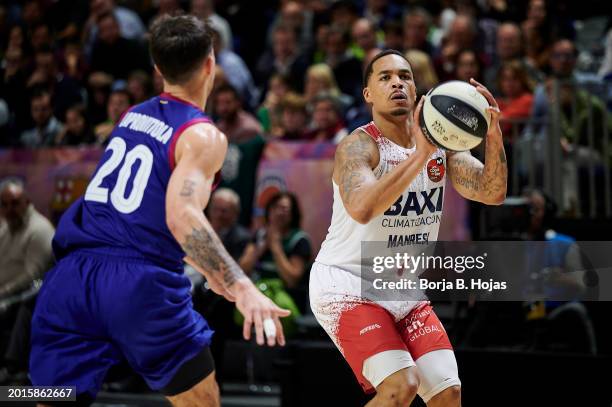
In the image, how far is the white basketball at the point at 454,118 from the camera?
4.68 meters

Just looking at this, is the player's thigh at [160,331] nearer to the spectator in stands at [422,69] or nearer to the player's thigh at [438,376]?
the player's thigh at [438,376]

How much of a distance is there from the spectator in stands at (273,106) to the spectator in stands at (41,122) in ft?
7.57

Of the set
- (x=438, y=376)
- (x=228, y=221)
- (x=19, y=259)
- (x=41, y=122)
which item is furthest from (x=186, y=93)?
(x=41, y=122)

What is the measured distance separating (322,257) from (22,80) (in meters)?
7.77

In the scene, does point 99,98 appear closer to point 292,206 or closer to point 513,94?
point 292,206

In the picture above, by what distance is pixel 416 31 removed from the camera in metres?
10.9

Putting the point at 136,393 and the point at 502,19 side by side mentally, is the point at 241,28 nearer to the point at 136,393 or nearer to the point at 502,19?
the point at 502,19

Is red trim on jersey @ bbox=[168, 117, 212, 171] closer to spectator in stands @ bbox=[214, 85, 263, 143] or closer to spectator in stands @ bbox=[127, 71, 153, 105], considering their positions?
spectator in stands @ bbox=[214, 85, 263, 143]

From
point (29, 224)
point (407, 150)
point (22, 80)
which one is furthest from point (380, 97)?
point (22, 80)

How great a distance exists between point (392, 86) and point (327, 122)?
455 cm

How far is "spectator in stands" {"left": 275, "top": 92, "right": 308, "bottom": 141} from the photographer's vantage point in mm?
10148

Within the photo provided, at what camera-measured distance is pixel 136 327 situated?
461 centimetres

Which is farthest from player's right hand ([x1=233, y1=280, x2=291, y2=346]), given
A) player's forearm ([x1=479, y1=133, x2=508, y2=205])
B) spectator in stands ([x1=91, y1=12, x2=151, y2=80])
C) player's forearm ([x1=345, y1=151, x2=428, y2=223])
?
spectator in stands ([x1=91, y1=12, x2=151, y2=80])

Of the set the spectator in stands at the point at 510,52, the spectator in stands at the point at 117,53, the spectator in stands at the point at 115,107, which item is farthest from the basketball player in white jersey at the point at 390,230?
the spectator in stands at the point at 117,53
